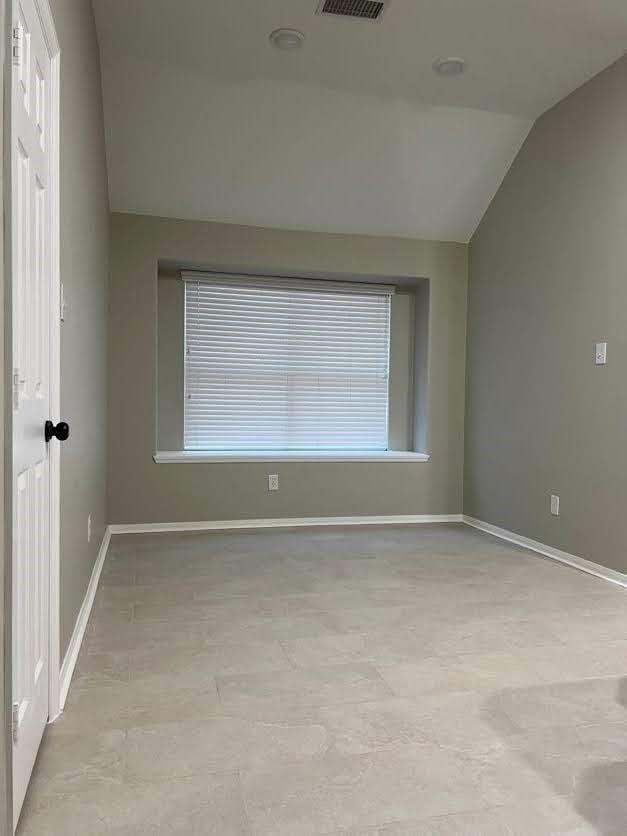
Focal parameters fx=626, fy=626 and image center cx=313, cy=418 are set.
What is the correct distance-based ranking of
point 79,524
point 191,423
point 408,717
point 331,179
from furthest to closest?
point 191,423 → point 331,179 → point 79,524 → point 408,717

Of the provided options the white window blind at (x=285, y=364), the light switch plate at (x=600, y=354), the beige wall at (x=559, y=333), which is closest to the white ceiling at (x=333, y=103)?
the beige wall at (x=559, y=333)

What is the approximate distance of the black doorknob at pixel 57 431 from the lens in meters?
1.71

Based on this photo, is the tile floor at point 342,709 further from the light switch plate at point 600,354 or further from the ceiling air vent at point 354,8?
the ceiling air vent at point 354,8

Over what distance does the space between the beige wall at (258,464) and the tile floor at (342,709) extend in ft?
3.92

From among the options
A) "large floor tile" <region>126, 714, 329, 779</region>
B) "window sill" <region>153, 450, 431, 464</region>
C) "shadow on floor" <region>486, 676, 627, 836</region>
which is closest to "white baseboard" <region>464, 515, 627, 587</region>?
"window sill" <region>153, 450, 431, 464</region>

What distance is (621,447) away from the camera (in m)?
3.38

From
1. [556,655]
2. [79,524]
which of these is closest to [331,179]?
[79,524]

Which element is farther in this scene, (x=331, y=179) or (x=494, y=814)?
(x=331, y=179)

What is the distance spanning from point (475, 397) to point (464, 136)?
6.21 feet

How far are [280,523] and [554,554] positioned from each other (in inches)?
77.4

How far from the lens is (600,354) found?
355 cm

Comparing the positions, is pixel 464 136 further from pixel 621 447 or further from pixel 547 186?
pixel 621 447

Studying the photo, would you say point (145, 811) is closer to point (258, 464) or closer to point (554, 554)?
point (554, 554)

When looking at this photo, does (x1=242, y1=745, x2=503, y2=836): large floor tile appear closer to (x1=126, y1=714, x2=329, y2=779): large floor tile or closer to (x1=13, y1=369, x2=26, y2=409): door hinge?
(x1=126, y1=714, x2=329, y2=779): large floor tile
